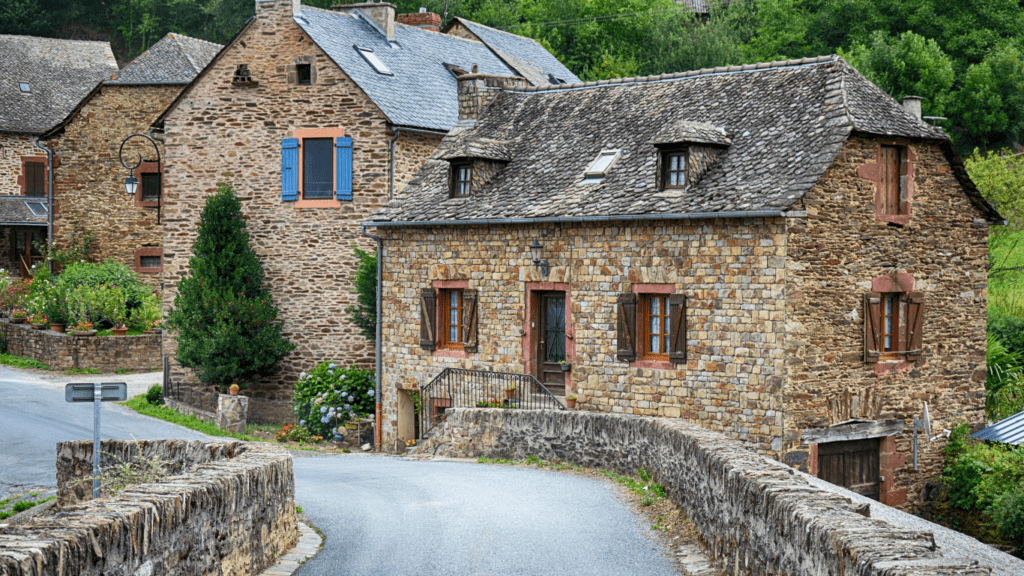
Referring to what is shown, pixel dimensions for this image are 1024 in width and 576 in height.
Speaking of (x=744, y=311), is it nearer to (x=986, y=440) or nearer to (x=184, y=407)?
(x=986, y=440)

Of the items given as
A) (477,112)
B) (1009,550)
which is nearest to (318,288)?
(477,112)

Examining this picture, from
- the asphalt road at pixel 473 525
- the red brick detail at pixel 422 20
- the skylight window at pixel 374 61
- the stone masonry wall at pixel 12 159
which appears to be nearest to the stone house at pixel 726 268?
the asphalt road at pixel 473 525

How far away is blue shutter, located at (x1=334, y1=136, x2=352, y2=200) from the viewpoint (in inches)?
941

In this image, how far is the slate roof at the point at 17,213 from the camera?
1448 inches

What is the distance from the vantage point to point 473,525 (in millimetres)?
10539

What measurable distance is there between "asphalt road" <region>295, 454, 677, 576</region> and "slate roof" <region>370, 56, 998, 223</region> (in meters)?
5.64

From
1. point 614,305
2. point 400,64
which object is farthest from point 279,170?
point 614,305

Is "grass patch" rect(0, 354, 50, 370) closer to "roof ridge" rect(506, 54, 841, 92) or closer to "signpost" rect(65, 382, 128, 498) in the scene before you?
"roof ridge" rect(506, 54, 841, 92)

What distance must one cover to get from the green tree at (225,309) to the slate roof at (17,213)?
15.5 meters

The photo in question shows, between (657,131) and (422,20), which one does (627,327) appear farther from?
(422,20)

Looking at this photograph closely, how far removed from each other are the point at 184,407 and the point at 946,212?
1562cm

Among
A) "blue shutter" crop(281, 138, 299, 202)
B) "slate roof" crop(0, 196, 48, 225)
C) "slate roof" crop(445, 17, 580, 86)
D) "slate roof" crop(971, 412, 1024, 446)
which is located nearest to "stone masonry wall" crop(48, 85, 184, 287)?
"slate roof" crop(0, 196, 48, 225)

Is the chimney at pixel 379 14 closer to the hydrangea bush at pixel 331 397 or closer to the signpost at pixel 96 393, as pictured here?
the hydrangea bush at pixel 331 397

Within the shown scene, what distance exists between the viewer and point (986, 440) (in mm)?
19578
